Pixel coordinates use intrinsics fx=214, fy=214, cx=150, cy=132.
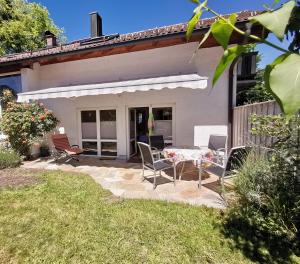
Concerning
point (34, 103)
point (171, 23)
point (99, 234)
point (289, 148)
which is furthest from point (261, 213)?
point (171, 23)

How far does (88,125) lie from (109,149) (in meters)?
3.13

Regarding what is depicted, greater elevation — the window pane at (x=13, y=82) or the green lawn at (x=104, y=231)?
the window pane at (x=13, y=82)

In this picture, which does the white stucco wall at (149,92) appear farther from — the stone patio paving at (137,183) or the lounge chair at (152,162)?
the lounge chair at (152,162)

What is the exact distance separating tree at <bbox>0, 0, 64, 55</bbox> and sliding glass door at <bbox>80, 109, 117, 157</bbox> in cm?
3067

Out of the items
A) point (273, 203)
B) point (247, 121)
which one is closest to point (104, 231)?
point (273, 203)

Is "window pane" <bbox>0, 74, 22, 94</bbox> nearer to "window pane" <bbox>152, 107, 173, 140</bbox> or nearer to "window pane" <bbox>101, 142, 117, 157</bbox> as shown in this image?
"window pane" <bbox>101, 142, 117, 157</bbox>

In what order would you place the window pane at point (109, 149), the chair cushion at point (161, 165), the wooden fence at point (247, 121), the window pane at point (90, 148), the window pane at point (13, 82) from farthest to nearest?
the window pane at point (13, 82) → the window pane at point (90, 148) → the window pane at point (109, 149) → the chair cushion at point (161, 165) → the wooden fence at point (247, 121)

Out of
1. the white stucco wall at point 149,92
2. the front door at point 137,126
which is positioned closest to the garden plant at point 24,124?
the white stucco wall at point 149,92

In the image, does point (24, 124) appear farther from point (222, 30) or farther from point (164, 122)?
point (222, 30)

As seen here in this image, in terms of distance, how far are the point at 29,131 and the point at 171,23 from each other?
17258 mm

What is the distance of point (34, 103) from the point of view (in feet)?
62.1

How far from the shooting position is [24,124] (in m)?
17.5

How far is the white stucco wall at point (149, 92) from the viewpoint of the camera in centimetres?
1598

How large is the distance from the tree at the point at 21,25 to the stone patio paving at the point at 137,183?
3484 cm
